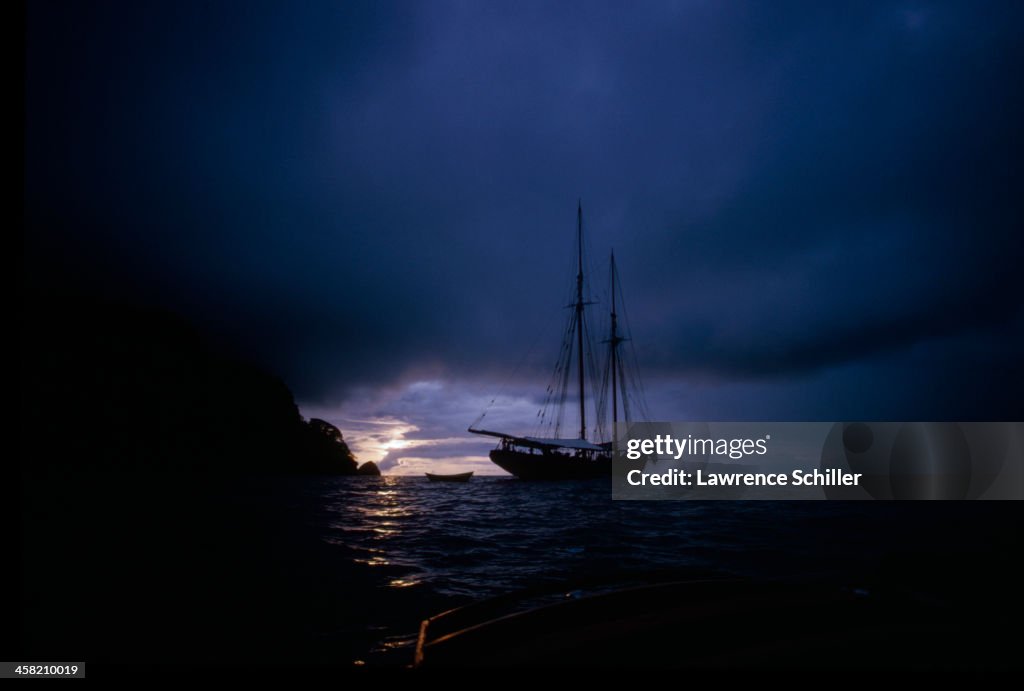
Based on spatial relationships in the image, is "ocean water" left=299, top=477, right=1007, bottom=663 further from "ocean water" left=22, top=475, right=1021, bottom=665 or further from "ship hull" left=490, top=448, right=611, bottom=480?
"ship hull" left=490, top=448, right=611, bottom=480

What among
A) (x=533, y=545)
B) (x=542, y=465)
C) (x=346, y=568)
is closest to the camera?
(x=346, y=568)

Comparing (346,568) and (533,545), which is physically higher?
(346,568)

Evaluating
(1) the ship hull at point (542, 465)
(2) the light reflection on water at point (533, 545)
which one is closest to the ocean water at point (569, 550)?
(2) the light reflection on water at point (533, 545)

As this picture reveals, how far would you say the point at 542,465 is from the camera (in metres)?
55.6

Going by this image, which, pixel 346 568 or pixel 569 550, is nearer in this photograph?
pixel 346 568

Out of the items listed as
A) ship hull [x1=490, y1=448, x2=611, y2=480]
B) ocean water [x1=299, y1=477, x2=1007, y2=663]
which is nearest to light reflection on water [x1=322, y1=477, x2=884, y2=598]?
ocean water [x1=299, y1=477, x2=1007, y2=663]

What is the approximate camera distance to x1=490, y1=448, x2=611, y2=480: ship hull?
5569 cm

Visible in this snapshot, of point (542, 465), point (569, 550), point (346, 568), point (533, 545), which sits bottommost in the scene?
point (542, 465)

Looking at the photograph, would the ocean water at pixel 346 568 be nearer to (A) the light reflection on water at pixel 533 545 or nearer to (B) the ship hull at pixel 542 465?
(A) the light reflection on water at pixel 533 545

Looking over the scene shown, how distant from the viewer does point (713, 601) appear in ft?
11.6

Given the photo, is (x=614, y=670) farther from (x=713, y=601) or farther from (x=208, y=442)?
(x=208, y=442)

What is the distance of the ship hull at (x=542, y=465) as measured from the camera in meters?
55.7

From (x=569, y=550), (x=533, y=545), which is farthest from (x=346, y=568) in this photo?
(x=569, y=550)

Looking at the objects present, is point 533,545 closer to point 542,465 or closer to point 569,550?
point 569,550
